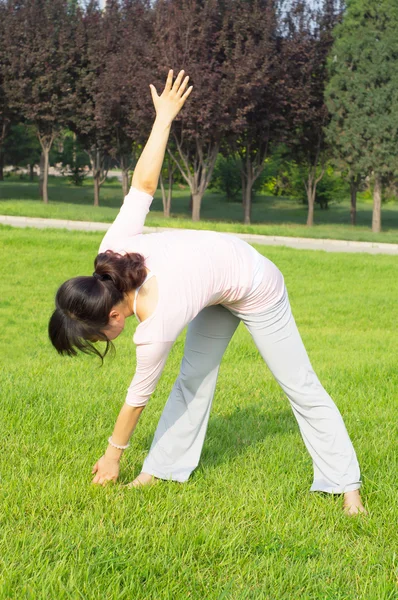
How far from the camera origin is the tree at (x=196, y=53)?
28594mm

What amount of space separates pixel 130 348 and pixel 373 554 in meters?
6.05

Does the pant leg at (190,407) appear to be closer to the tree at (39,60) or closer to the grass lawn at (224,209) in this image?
the grass lawn at (224,209)

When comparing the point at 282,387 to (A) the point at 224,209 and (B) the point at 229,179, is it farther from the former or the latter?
(B) the point at 229,179

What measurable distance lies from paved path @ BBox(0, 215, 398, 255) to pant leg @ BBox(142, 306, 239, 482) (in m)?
16.7

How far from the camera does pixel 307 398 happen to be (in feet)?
12.8

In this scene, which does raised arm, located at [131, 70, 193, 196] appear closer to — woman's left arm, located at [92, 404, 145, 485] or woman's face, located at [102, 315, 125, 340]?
woman's face, located at [102, 315, 125, 340]

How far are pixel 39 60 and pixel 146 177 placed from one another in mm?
32542

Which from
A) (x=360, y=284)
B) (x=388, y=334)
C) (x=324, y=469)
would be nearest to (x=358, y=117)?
(x=360, y=284)

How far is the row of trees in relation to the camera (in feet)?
95.5

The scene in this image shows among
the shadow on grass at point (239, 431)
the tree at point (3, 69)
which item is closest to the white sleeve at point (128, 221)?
the shadow on grass at point (239, 431)

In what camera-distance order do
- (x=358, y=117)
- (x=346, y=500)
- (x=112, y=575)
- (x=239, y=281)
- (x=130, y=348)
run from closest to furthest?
(x=112, y=575)
(x=239, y=281)
(x=346, y=500)
(x=130, y=348)
(x=358, y=117)

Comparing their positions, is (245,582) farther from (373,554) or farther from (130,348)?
(130,348)

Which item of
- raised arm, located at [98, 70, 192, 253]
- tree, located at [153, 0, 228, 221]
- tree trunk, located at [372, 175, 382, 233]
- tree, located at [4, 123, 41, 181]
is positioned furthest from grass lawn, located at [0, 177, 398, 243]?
raised arm, located at [98, 70, 192, 253]

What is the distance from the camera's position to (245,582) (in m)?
3.18
